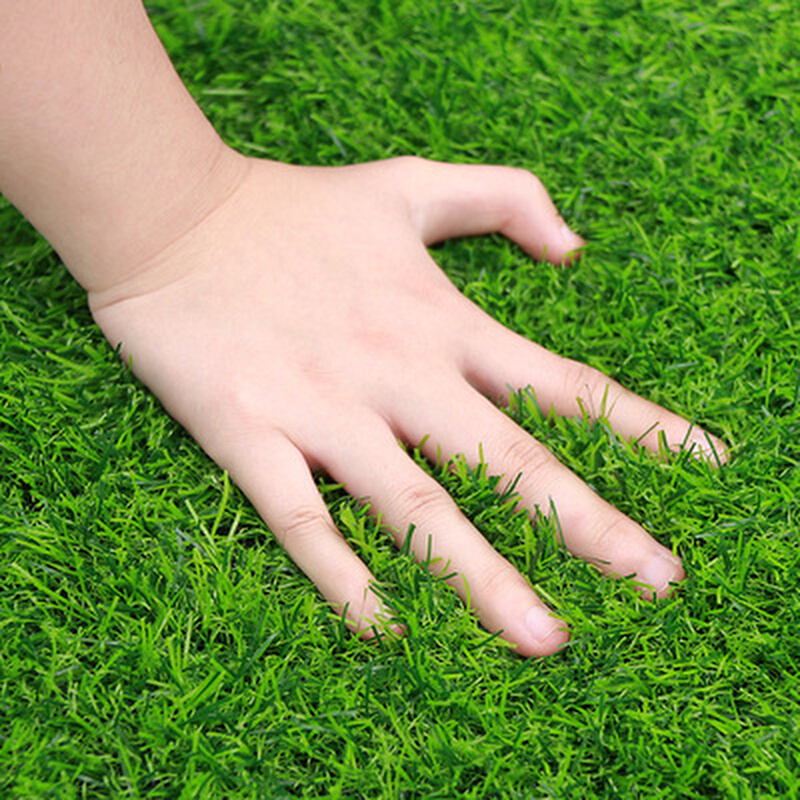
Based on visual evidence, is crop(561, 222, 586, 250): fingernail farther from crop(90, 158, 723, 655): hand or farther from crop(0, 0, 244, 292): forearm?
crop(0, 0, 244, 292): forearm

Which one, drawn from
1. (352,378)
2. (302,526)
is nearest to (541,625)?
(302,526)

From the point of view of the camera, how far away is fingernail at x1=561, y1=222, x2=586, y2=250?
6.98ft

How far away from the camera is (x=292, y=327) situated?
1880 millimetres

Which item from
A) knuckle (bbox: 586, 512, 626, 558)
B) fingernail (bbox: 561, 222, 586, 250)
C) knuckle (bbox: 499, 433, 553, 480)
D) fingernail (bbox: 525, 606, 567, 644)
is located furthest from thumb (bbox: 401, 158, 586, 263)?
fingernail (bbox: 525, 606, 567, 644)

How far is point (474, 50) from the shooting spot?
2482 millimetres

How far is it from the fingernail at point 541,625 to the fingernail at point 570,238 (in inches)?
34.5

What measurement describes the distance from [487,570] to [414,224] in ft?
2.62

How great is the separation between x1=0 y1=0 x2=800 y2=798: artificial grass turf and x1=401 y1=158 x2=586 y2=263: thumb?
0.06 meters

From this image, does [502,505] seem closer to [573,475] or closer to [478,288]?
[573,475]

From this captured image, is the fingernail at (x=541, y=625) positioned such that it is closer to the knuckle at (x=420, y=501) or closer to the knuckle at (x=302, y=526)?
the knuckle at (x=420, y=501)

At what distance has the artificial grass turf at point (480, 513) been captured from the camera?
1471mm

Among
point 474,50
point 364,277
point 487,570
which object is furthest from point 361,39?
point 487,570

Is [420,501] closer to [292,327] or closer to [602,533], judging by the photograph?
[602,533]

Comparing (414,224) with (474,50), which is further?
(474,50)
